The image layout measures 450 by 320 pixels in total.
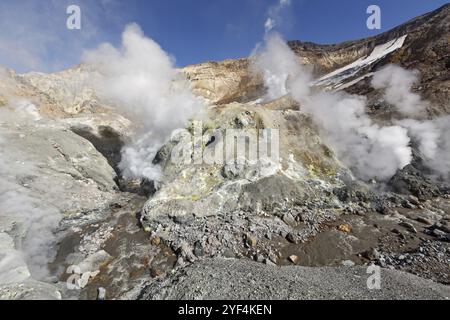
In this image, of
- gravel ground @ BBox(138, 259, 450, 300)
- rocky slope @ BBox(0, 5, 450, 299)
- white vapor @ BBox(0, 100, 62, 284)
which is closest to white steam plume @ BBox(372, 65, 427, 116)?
rocky slope @ BBox(0, 5, 450, 299)

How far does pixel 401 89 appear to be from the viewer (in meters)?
26.0

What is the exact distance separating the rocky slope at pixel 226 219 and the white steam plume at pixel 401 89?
1.11 metres

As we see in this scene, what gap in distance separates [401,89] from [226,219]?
25494mm

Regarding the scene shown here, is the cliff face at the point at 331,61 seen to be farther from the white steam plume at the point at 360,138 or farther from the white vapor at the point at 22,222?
the white vapor at the point at 22,222

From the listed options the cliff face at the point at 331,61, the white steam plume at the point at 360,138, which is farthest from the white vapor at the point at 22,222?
the cliff face at the point at 331,61

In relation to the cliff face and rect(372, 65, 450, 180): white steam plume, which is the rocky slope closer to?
rect(372, 65, 450, 180): white steam plume

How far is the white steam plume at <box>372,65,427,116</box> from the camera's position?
21.7 m

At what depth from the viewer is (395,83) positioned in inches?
1092

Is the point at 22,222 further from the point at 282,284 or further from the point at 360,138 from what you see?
the point at 360,138

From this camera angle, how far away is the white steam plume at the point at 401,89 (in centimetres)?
2170

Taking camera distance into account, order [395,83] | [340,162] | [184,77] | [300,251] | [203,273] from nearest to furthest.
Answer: [203,273]
[300,251]
[340,162]
[395,83]
[184,77]
